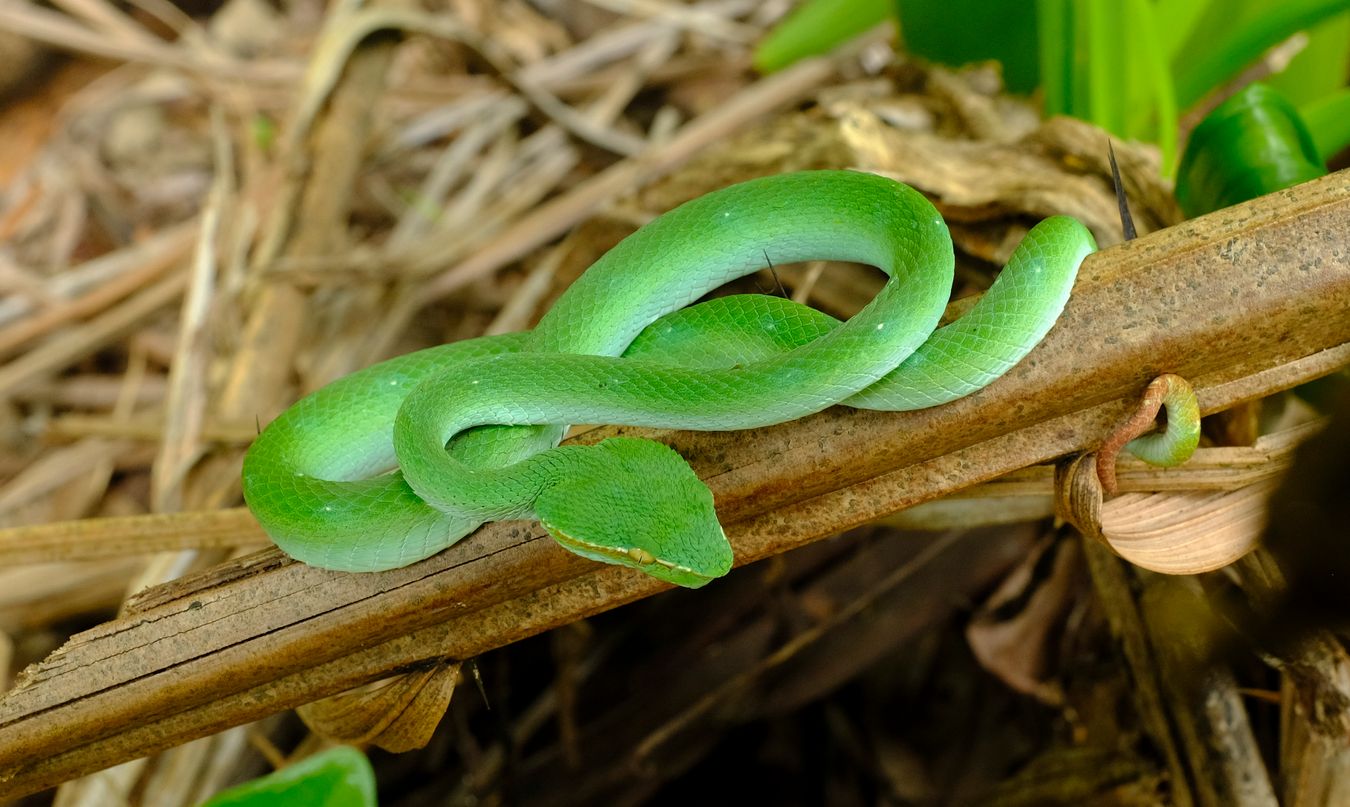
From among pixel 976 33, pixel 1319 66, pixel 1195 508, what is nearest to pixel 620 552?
pixel 1195 508

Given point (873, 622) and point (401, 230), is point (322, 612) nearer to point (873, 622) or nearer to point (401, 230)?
point (873, 622)

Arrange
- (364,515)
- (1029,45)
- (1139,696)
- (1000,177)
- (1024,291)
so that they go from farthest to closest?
1. (1029,45)
2. (1000,177)
3. (1139,696)
4. (364,515)
5. (1024,291)

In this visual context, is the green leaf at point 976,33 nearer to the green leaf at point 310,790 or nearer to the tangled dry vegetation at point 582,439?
the tangled dry vegetation at point 582,439

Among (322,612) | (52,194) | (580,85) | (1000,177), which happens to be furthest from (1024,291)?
(52,194)

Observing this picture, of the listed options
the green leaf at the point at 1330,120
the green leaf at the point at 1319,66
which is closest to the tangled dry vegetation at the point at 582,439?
the green leaf at the point at 1330,120

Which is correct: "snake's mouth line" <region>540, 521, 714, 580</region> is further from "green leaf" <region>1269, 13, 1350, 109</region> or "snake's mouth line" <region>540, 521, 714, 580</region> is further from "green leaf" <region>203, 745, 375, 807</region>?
"green leaf" <region>1269, 13, 1350, 109</region>
